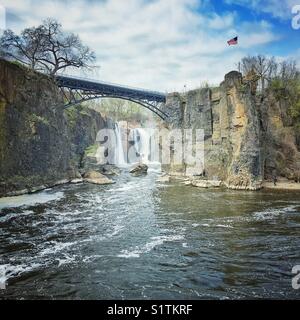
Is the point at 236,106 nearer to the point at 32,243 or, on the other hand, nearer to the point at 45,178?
the point at 45,178

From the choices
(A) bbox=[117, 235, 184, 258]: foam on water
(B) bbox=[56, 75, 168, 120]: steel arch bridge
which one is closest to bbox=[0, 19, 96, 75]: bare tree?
(B) bbox=[56, 75, 168, 120]: steel arch bridge

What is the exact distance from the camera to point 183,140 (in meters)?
36.2

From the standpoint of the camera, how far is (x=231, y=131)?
27797mm

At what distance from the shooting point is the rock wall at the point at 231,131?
25797 mm

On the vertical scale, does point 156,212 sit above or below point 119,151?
below

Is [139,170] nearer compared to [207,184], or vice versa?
[207,184]

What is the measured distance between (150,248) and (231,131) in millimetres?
18702

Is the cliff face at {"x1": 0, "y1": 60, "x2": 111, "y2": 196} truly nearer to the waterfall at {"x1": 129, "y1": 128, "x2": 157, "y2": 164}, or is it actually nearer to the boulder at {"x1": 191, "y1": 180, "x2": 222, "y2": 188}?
the boulder at {"x1": 191, "y1": 180, "x2": 222, "y2": 188}

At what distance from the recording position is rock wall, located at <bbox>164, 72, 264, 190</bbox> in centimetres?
2580

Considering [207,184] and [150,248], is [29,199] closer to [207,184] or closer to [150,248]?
[150,248]

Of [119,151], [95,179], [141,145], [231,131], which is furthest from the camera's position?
[141,145]

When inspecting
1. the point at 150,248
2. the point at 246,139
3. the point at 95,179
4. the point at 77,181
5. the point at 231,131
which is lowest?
the point at 150,248

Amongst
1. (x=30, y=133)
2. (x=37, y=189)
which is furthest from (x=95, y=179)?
(x=30, y=133)

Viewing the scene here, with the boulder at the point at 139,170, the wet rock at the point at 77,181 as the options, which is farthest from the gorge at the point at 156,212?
the boulder at the point at 139,170
